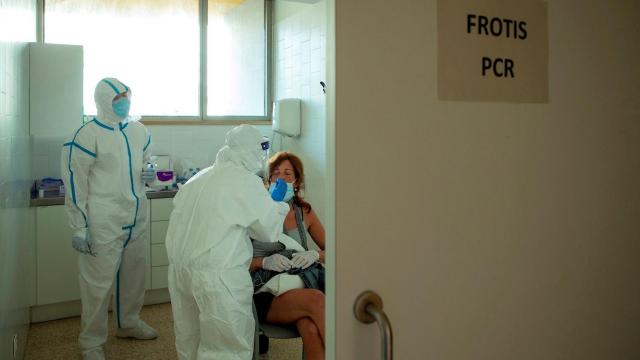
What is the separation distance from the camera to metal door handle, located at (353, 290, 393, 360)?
88 centimetres

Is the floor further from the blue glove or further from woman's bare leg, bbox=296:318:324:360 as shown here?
the blue glove

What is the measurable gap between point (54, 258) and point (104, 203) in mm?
895

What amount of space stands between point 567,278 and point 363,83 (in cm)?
65

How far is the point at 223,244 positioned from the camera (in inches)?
93.2

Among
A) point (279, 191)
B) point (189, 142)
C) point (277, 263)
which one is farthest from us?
point (189, 142)

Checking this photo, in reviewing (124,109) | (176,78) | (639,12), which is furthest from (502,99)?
(176,78)

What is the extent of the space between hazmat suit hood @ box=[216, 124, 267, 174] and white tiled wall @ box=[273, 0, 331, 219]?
179cm

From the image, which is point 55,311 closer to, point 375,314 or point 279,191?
point 279,191

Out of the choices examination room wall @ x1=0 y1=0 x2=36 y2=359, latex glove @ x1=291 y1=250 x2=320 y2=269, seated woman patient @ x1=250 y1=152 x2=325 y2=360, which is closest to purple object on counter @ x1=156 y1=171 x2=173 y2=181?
examination room wall @ x1=0 y1=0 x2=36 y2=359

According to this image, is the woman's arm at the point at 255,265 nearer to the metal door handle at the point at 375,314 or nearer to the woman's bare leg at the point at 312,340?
the woman's bare leg at the point at 312,340

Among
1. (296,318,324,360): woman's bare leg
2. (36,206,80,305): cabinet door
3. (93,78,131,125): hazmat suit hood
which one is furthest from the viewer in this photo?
(36,206,80,305): cabinet door

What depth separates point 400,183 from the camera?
38.1 inches

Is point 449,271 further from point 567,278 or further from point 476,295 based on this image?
point 567,278

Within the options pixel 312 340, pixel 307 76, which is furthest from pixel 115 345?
pixel 307 76
